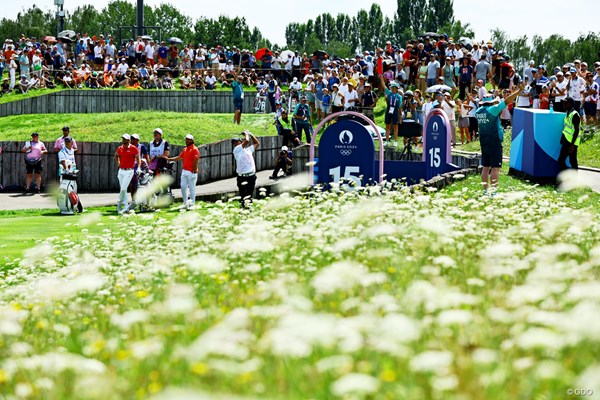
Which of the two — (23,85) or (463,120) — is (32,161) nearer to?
(463,120)

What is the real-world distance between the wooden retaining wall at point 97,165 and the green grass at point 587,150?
7.18m

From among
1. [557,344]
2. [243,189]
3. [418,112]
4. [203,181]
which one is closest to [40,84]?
[203,181]

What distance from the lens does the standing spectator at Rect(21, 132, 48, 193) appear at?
95.1 feet

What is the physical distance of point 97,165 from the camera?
2969cm

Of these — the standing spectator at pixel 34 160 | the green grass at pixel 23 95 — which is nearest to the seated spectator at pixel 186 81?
the green grass at pixel 23 95

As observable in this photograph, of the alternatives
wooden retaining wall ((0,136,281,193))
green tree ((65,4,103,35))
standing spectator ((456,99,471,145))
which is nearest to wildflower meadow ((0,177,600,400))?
wooden retaining wall ((0,136,281,193))

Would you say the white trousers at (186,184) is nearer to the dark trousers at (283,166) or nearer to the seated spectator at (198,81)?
the dark trousers at (283,166)

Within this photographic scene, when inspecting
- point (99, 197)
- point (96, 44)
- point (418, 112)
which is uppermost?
point (96, 44)

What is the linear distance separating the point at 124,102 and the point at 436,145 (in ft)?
84.5

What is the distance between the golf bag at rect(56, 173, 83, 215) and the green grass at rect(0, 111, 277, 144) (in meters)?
9.35

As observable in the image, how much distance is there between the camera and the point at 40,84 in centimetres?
4544

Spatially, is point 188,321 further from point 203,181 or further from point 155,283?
point 203,181

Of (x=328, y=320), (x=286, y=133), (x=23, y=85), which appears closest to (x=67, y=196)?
(x=286, y=133)

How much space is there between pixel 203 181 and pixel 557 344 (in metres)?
24.9
